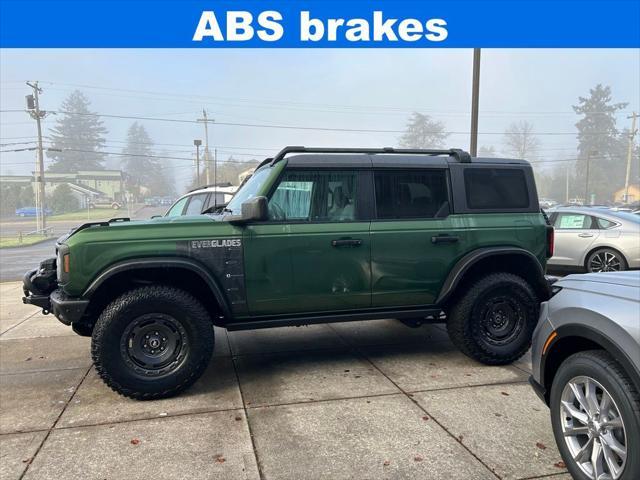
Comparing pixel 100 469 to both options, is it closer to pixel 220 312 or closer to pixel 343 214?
pixel 220 312

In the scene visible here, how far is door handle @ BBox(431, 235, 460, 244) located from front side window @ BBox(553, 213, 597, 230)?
6.57 metres

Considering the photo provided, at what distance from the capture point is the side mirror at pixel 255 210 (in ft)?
13.2

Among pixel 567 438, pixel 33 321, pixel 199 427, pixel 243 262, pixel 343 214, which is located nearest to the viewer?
pixel 567 438

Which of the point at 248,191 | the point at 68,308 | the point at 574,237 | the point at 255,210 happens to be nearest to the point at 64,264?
the point at 68,308

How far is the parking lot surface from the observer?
2.95 meters

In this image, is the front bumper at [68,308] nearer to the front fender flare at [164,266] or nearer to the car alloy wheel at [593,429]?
the front fender flare at [164,266]

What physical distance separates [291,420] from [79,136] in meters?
92.4

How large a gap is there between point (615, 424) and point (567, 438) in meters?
0.38

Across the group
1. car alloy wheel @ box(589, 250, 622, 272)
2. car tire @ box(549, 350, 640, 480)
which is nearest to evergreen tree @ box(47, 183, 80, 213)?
car alloy wheel @ box(589, 250, 622, 272)

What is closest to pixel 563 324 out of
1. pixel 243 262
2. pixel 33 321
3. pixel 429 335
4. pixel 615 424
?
pixel 615 424

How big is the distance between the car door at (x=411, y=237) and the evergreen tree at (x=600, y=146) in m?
82.5

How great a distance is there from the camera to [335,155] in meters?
4.57

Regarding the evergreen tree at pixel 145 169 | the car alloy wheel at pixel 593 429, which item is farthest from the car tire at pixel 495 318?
the evergreen tree at pixel 145 169

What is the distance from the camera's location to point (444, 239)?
459cm
